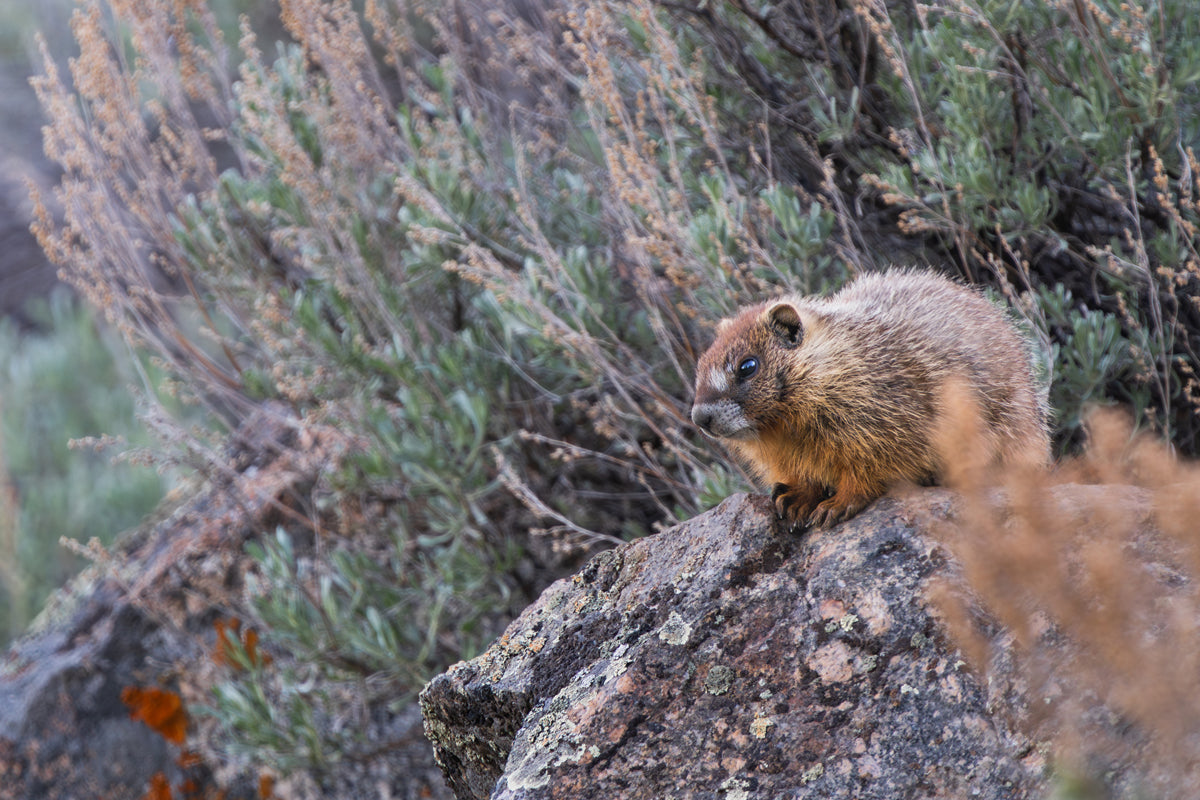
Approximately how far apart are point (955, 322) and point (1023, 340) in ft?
1.25

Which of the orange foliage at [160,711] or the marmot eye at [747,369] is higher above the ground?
the marmot eye at [747,369]

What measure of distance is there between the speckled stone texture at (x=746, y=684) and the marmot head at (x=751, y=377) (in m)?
0.29

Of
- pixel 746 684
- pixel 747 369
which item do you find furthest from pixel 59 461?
pixel 746 684

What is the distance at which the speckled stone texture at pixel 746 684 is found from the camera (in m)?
2.19

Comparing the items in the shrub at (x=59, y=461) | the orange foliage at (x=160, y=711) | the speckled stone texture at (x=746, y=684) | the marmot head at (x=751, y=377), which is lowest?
the orange foliage at (x=160, y=711)

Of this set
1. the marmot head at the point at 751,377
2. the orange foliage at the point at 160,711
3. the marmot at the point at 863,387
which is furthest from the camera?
the orange foliage at the point at 160,711

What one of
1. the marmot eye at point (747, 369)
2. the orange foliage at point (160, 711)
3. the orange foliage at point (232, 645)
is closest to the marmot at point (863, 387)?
the marmot eye at point (747, 369)

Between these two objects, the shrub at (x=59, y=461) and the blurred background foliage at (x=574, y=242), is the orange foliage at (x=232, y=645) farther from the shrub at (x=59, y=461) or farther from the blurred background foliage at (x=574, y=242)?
the shrub at (x=59, y=461)

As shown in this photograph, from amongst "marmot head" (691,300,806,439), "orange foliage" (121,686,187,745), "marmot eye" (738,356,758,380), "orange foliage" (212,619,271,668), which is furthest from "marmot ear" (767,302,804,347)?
"orange foliage" (121,686,187,745)

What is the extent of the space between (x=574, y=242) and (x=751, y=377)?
243 cm

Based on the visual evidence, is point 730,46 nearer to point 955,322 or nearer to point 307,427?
point 955,322

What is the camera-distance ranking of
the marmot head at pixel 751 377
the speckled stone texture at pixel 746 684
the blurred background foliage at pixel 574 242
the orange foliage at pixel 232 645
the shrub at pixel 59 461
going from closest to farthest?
the speckled stone texture at pixel 746 684 < the marmot head at pixel 751 377 < the blurred background foliage at pixel 574 242 < the orange foliage at pixel 232 645 < the shrub at pixel 59 461

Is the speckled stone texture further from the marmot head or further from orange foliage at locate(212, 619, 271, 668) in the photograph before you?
orange foliage at locate(212, 619, 271, 668)

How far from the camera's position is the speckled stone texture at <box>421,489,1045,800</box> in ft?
7.20
